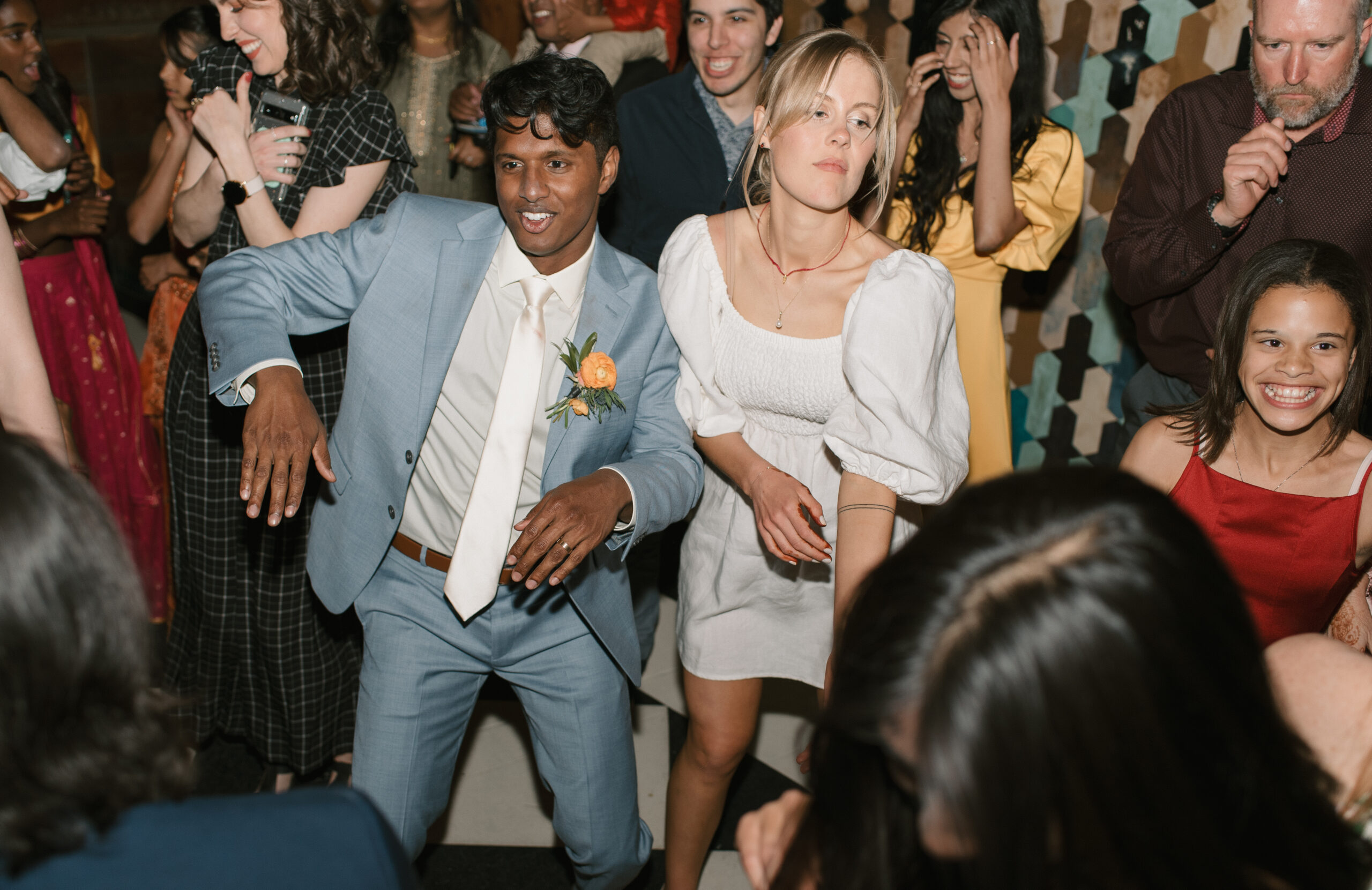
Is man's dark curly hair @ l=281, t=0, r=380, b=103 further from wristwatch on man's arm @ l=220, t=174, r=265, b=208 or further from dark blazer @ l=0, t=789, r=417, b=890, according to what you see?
dark blazer @ l=0, t=789, r=417, b=890

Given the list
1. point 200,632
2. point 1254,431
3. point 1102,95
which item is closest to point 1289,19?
point 1254,431

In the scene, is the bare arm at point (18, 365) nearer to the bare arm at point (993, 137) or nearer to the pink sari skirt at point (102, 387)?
the pink sari skirt at point (102, 387)

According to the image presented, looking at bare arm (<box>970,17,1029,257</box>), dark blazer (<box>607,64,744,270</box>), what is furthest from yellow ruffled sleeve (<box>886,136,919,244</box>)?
dark blazer (<box>607,64,744,270</box>)

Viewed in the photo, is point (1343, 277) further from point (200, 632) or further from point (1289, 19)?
point (200, 632)

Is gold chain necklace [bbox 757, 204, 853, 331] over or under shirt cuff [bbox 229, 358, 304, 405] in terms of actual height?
over

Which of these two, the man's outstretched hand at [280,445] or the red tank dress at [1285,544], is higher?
the man's outstretched hand at [280,445]

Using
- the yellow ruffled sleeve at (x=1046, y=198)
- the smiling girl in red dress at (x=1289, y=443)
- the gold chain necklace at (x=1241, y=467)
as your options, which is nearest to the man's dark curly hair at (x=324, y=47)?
the yellow ruffled sleeve at (x=1046, y=198)

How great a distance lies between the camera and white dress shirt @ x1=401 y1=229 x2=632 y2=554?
6.35ft

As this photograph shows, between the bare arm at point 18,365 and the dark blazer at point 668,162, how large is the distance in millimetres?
1467

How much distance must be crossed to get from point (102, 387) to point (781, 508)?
2330 mm

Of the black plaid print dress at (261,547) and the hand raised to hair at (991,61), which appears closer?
the black plaid print dress at (261,547)

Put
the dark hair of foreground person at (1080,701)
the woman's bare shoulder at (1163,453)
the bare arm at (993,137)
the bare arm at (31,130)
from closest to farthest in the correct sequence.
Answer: the dark hair of foreground person at (1080,701) < the woman's bare shoulder at (1163,453) < the bare arm at (993,137) < the bare arm at (31,130)

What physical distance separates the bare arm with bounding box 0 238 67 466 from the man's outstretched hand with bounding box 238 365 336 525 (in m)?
0.32

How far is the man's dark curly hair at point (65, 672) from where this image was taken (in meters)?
0.87
